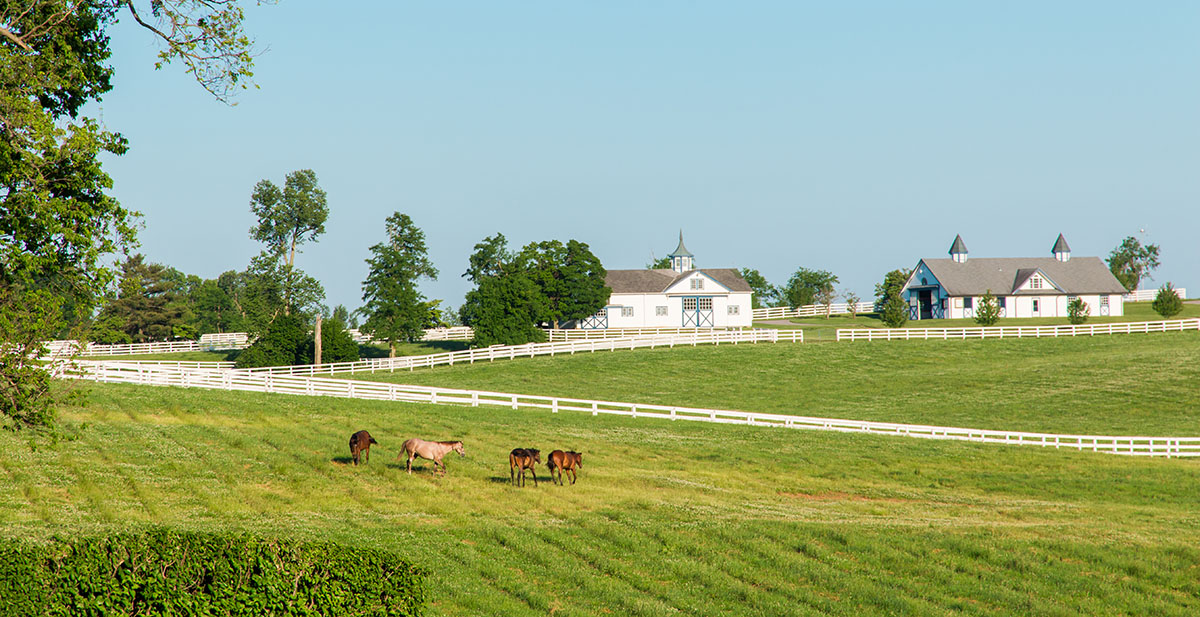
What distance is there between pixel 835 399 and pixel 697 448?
19.8 m

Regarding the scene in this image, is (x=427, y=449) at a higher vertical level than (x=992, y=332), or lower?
lower

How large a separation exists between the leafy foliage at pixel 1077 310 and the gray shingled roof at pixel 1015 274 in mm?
3130

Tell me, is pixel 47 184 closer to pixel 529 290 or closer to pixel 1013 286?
pixel 529 290

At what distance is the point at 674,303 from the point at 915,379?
36.1m

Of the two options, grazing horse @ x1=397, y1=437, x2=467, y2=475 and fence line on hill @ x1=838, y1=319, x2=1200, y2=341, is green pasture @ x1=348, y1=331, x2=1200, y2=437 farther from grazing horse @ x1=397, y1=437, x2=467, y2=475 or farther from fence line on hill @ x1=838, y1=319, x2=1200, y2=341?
grazing horse @ x1=397, y1=437, x2=467, y2=475

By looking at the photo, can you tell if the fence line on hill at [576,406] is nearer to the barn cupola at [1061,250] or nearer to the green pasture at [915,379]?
the green pasture at [915,379]

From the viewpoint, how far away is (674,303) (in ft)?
296

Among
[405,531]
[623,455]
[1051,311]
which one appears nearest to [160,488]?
[405,531]

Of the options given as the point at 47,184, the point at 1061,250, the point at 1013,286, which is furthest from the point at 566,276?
the point at 47,184

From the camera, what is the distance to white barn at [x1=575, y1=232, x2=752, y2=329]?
3521 inches

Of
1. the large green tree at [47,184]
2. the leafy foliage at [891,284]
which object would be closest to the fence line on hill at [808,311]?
the leafy foliage at [891,284]

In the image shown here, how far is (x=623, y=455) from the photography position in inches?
1214

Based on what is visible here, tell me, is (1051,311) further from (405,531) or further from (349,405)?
(405,531)

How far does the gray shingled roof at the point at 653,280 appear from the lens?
89688 millimetres
